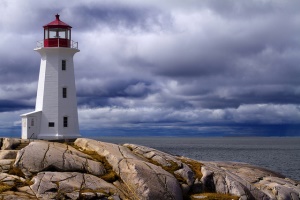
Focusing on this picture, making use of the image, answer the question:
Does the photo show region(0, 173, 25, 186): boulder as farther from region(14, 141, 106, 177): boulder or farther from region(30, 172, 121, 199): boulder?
region(30, 172, 121, 199): boulder

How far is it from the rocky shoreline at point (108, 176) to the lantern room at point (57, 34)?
11989mm

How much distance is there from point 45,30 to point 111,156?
18.0 m

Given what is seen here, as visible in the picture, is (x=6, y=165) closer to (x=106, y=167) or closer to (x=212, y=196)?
(x=106, y=167)

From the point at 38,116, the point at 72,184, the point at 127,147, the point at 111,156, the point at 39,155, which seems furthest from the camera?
the point at 38,116

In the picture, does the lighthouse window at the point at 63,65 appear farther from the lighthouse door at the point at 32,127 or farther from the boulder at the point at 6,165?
the boulder at the point at 6,165

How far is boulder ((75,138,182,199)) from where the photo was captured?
27.3 metres

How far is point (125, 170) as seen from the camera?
28.6 m

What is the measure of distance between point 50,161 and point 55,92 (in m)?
15.4

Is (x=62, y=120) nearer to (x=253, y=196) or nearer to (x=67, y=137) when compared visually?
(x=67, y=137)

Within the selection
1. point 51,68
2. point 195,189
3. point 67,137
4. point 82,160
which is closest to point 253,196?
point 195,189

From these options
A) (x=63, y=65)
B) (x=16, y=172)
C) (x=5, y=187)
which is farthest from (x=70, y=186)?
(x=63, y=65)

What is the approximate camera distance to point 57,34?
43.6 meters

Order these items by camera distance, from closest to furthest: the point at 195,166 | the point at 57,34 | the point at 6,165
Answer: the point at 6,165
the point at 195,166
the point at 57,34

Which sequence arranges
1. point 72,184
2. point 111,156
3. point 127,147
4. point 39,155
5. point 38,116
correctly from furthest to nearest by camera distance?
point 38,116, point 127,147, point 111,156, point 39,155, point 72,184
